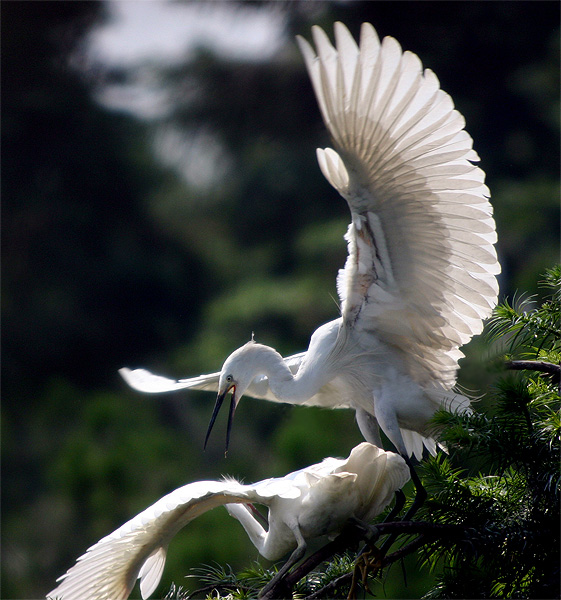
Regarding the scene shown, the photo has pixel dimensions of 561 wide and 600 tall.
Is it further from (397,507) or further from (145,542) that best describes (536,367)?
(145,542)

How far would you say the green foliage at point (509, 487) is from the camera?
99 cm

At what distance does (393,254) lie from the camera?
129 cm

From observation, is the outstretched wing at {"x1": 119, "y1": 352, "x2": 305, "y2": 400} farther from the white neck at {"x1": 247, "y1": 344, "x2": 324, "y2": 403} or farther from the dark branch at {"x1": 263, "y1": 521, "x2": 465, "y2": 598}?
the dark branch at {"x1": 263, "y1": 521, "x2": 465, "y2": 598}

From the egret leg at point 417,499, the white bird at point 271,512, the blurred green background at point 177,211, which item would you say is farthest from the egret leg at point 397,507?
the blurred green background at point 177,211

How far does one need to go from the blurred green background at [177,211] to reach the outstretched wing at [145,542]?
3.14 m

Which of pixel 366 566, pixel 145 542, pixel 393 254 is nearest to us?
pixel 366 566

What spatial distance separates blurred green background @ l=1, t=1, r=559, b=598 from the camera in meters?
4.89

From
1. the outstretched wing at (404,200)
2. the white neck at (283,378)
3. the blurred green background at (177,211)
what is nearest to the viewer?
the outstretched wing at (404,200)

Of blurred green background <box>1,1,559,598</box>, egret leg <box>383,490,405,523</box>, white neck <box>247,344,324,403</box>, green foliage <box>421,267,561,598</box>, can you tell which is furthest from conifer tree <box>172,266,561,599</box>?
blurred green background <box>1,1,559,598</box>

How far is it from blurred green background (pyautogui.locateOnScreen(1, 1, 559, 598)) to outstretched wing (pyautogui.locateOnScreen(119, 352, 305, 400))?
2686 mm

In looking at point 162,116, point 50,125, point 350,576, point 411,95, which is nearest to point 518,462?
point 350,576

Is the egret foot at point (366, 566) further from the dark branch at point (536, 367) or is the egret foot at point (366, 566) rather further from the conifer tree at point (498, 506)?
the dark branch at point (536, 367)

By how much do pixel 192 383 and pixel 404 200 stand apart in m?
0.65

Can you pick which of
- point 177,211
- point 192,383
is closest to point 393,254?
point 192,383
